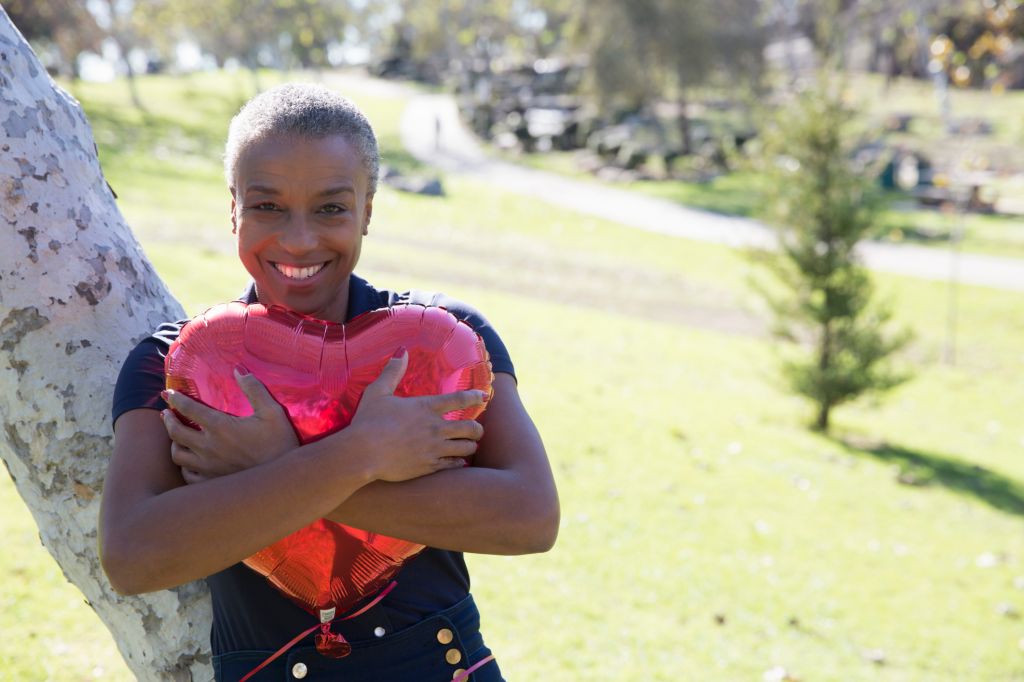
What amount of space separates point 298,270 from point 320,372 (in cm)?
30

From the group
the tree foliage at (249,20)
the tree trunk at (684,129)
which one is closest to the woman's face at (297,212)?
the tree trunk at (684,129)

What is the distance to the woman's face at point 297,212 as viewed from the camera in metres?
1.80

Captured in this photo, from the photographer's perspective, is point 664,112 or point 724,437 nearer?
point 724,437

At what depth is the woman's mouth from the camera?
6.15ft

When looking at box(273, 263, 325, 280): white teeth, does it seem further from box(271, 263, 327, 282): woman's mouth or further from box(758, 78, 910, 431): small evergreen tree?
box(758, 78, 910, 431): small evergreen tree

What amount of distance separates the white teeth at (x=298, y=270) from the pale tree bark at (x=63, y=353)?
1.78 ft

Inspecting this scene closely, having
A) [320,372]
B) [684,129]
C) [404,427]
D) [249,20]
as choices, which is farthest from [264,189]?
[249,20]

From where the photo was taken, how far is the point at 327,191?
183 centimetres

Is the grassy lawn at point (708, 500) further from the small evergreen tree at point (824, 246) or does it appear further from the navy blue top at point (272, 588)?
the navy blue top at point (272, 588)

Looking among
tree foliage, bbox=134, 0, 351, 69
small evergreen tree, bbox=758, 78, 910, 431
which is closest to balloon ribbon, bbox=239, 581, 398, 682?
small evergreen tree, bbox=758, 78, 910, 431

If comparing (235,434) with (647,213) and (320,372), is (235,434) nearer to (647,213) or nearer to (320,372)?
(320,372)

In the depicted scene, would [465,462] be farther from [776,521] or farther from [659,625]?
[776,521]

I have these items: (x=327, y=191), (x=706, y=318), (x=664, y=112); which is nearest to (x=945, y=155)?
(x=664, y=112)

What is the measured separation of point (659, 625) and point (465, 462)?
141 inches
